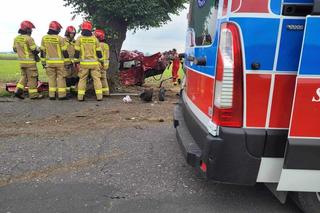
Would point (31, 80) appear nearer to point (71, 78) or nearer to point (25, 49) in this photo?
point (25, 49)

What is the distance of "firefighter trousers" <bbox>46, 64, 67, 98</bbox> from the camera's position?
955 cm

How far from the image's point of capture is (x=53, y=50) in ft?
31.0

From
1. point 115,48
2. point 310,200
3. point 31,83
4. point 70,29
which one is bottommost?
point 310,200

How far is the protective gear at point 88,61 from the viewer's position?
9.24m

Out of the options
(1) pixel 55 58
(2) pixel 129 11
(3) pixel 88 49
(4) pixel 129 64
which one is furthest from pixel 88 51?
(4) pixel 129 64

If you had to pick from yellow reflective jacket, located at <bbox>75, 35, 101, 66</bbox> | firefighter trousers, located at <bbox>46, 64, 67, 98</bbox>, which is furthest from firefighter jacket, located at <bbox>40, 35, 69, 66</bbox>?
yellow reflective jacket, located at <bbox>75, 35, 101, 66</bbox>

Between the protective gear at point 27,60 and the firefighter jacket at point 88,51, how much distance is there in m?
1.27

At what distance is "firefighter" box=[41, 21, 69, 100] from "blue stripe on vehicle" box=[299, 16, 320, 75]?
7798 mm

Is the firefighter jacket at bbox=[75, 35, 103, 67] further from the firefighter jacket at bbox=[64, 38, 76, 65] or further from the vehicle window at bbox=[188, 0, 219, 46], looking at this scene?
the vehicle window at bbox=[188, 0, 219, 46]

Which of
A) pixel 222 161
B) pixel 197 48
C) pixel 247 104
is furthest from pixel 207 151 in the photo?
pixel 197 48

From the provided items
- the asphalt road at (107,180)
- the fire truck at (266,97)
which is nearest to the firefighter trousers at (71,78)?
the asphalt road at (107,180)

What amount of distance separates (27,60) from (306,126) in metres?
8.46

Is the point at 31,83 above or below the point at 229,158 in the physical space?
below

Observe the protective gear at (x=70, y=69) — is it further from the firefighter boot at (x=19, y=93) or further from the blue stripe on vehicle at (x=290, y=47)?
the blue stripe on vehicle at (x=290, y=47)
